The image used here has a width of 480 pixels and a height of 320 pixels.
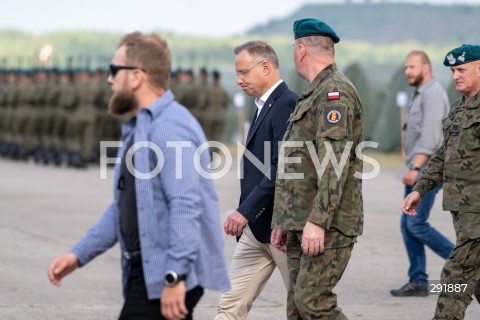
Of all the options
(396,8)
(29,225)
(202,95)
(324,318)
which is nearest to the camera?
(324,318)

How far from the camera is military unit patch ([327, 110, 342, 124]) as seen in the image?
600 centimetres

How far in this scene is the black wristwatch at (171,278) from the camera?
4934 millimetres

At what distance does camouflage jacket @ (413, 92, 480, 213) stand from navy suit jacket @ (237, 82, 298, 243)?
94 cm

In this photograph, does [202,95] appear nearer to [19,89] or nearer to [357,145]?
[19,89]

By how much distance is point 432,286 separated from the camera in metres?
9.80

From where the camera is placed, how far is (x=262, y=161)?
6.90 m

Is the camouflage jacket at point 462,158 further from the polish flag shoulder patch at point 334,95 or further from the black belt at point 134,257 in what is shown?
the black belt at point 134,257

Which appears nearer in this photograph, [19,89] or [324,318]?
[324,318]

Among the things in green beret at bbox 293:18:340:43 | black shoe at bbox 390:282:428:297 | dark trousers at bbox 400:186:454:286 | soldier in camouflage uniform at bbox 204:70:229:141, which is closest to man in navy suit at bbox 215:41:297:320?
green beret at bbox 293:18:340:43

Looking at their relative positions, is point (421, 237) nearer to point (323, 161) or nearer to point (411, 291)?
point (411, 291)

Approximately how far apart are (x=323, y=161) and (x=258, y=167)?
3.26 ft

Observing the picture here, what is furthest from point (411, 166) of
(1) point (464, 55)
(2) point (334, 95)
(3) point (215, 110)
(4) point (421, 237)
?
(3) point (215, 110)

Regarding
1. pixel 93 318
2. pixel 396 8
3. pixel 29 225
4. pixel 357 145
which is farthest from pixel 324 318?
pixel 396 8

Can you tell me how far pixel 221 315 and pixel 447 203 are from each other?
1.41m
